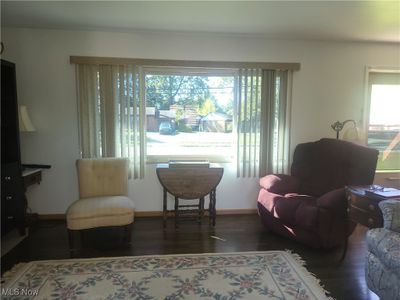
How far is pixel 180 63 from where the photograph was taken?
337 cm

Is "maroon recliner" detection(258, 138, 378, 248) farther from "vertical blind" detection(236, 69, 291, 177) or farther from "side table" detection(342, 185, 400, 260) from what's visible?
"vertical blind" detection(236, 69, 291, 177)

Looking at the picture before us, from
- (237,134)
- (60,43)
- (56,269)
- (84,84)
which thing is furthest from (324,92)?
(56,269)

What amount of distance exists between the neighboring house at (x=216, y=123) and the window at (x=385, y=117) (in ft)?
6.24

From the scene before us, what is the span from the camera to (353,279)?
223 cm

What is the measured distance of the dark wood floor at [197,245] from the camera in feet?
7.45

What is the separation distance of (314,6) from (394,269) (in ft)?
6.79

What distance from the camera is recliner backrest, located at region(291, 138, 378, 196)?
2.84 metres

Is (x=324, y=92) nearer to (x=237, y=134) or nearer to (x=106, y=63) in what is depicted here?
(x=237, y=134)

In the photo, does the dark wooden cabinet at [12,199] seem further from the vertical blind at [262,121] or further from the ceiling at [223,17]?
the vertical blind at [262,121]

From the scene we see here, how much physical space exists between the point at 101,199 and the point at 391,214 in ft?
7.82

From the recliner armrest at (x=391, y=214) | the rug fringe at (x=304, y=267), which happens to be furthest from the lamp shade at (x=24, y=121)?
the recliner armrest at (x=391, y=214)

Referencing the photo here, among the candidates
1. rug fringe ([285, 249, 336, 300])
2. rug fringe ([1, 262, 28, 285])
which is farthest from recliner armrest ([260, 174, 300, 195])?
rug fringe ([1, 262, 28, 285])

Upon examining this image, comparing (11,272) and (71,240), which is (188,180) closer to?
(71,240)

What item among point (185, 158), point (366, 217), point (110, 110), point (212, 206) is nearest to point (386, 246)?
point (366, 217)
